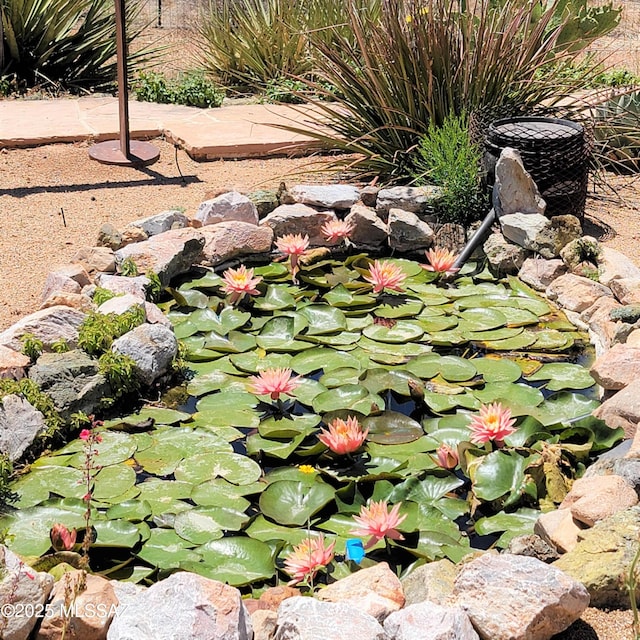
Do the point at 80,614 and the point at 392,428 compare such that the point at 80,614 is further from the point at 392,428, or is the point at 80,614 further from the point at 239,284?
the point at 239,284

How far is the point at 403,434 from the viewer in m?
3.29

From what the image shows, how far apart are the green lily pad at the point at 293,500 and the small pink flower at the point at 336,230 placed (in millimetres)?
1981

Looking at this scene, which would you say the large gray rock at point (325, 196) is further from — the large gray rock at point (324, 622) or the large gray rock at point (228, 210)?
the large gray rock at point (324, 622)

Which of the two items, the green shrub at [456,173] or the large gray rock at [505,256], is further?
the green shrub at [456,173]

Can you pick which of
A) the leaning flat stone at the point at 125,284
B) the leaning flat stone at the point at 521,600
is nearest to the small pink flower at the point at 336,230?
the leaning flat stone at the point at 125,284

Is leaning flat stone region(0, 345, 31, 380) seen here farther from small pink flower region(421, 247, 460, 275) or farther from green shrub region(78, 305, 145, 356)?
small pink flower region(421, 247, 460, 275)

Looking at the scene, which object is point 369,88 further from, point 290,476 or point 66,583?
point 66,583

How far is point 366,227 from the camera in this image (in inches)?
193

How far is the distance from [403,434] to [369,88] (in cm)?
297

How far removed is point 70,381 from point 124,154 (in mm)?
3026

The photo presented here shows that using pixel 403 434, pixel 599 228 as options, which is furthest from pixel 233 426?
pixel 599 228

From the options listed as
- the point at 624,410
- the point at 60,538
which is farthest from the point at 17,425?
the point at 624,410

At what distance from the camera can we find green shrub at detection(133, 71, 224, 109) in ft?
25.3

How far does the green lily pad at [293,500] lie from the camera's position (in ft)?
9.35
